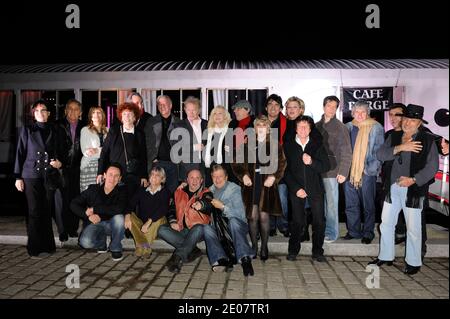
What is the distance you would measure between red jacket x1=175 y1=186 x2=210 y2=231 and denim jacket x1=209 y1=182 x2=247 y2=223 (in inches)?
9.1

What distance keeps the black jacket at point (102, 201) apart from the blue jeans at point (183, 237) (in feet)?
1.97

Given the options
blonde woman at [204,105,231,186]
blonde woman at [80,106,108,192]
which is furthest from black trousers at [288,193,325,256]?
blonde woman at [80,106,108,192]

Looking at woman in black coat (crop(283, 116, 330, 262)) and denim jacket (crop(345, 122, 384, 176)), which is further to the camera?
denim jacket (crop(345, 122, 384, 176))

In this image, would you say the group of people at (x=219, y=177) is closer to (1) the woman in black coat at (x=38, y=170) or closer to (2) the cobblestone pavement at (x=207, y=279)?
(1) the woman in black coat at (x=38, y=170)

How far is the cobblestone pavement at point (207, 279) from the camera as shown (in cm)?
356

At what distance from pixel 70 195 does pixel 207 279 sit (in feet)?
7.74

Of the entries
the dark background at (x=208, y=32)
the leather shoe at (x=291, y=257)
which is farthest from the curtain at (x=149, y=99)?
the leather shoe at (x=291, y=257)

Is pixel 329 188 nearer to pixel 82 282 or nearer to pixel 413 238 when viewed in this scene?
pixel 413 238

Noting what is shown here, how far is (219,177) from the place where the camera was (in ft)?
14.1

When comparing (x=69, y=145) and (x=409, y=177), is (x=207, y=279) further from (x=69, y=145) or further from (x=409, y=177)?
(x=69, y=145)

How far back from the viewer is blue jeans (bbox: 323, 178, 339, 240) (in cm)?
473

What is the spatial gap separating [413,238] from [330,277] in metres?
0.99

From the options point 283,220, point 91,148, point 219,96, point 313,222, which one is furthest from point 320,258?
point 219,96

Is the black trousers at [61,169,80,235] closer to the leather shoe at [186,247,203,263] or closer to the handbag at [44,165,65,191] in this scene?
the handbag at [44,165,65,191]
